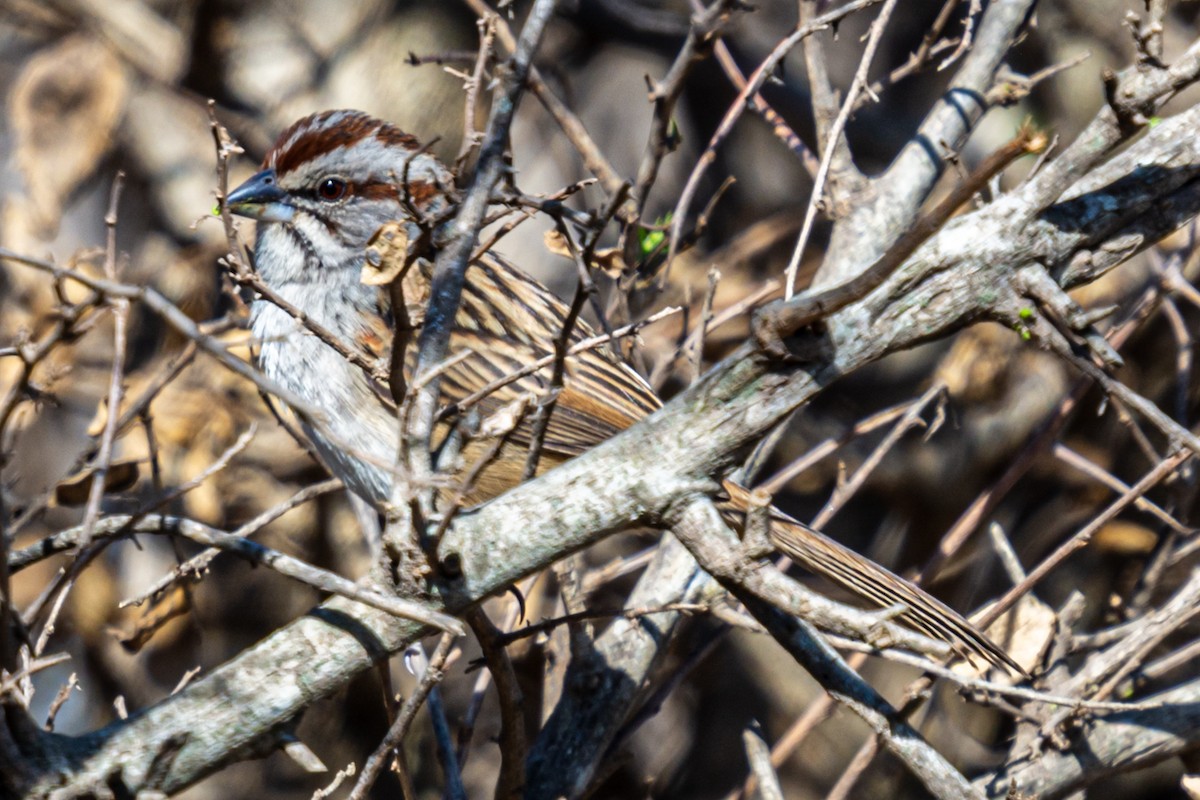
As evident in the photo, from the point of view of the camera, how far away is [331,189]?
3051mm

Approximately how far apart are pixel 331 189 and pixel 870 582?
5.18 ft

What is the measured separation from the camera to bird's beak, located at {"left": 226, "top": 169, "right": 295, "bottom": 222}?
9.64ft

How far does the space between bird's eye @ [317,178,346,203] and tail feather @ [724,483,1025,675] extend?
3.96ft

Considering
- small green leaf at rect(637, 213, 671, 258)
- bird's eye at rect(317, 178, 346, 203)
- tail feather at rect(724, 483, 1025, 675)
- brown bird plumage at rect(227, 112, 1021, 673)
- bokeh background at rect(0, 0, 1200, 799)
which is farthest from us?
bokeh background at rect(0, 0, 1200, 799)

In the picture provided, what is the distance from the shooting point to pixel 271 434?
381 cm

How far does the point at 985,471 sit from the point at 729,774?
4.44 feet

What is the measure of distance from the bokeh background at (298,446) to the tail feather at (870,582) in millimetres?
853

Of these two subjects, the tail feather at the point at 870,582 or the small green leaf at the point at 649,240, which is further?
the small green leaf at the point at 649,240

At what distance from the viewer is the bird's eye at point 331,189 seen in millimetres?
3039

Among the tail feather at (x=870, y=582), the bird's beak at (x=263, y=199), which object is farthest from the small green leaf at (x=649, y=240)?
the bird's beak at (x=263, y=199)

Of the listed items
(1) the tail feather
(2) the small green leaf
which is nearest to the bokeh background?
(2) the small green leaf

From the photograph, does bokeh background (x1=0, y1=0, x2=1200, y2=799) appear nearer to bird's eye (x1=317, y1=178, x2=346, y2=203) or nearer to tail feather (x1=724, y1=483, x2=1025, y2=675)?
bird's eye (x1=317, y1=178, x2=346, y2=203)

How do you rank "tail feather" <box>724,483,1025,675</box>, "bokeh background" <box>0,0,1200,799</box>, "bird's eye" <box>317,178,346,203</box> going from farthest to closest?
"bokeh background" <box>0,0,1200,799</box>
"bird's eye" <box>317,178,346,203</box>
"tail feather" <box>724,483,1025,675</box>

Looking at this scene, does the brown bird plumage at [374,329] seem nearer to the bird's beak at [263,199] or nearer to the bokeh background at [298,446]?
the bird's beak at [263,199]
